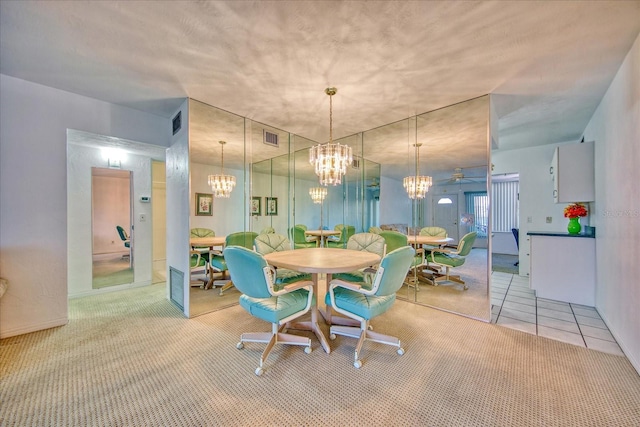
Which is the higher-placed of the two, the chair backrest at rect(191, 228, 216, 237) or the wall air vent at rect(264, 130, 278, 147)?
the wall air vent at rect(264, 130, 278, 147)

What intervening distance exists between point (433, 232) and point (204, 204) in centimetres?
330

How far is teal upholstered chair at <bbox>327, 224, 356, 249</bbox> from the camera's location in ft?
15.9

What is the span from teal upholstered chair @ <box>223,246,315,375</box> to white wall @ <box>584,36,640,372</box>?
264cm

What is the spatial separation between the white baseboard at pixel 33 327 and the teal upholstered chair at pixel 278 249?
2229 mm

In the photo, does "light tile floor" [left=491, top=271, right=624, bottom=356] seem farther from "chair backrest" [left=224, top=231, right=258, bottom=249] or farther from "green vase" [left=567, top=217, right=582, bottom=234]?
"chair backrest" [left=224, top=231, right=258, bottom=249]

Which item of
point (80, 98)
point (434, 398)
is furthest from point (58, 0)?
point (434, 398)

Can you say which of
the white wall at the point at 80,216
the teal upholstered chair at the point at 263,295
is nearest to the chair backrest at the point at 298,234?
the teal upholstered chair at the point at 263,295

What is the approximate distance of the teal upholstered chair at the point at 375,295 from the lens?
1947 mm

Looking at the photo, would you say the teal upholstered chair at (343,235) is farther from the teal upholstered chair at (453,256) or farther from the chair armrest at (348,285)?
the chair armrest at (348,285)

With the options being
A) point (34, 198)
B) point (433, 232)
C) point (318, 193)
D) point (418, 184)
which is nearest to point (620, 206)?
point (433, 232)

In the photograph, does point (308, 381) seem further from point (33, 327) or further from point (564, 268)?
point (564, 268)

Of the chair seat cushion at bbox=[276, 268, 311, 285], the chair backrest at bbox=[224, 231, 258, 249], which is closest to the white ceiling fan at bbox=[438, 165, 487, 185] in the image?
the chair seat cushion at bbox=[276, 268, 311, 285]

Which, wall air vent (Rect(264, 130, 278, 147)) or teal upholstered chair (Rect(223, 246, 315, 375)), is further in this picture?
wall air vent (Rect(264, 130, 278, 147))

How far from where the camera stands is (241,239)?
3.55 metres
